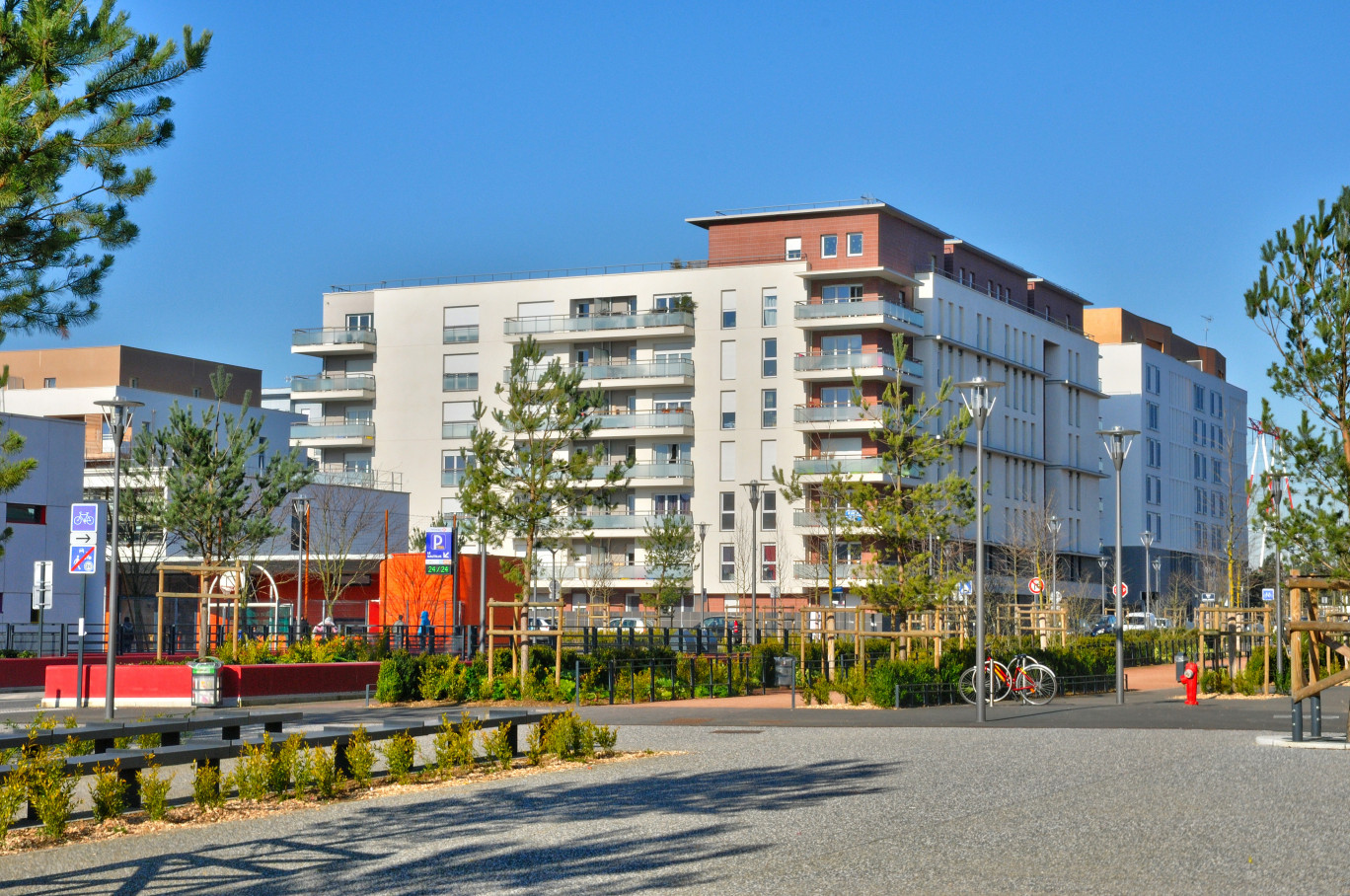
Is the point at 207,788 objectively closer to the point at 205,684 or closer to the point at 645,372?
the point at 205,684

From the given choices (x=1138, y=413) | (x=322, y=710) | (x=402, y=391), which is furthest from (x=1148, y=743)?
(x=1138, y=413)

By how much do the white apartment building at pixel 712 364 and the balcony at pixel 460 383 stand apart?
0.11 m

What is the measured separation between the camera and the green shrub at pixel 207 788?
43.0 ft

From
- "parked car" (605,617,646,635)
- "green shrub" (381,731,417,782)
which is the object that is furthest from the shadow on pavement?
"parked car" (605,617,646,635)

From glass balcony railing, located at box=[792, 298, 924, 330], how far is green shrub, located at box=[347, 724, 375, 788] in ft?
223

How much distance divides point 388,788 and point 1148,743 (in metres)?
10.5

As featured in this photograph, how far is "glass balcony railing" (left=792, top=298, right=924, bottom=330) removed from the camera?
81250 millimetres

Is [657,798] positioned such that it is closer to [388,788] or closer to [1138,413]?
[388,788]

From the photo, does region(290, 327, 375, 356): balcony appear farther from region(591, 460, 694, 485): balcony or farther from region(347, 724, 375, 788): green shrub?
region(347, 724, 375, 788): green shrub

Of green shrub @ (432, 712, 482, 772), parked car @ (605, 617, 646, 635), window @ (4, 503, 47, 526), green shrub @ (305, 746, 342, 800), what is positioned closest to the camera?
green shrub @ (305, 746, 342, 800)

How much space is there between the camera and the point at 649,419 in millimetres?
84500

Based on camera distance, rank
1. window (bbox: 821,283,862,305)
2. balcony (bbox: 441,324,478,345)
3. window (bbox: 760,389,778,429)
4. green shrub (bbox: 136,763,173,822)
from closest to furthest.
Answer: green shrub (bbox: 136,763,173,822)
window (bbox: 821,283,862,305)
window (bbox: 760,389,778,429)
balcony (bbox: 441,324,478,345)

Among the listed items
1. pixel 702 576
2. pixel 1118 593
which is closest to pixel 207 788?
pixel 1118 593

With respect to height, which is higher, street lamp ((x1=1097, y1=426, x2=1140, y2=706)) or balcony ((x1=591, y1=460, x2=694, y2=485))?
balcony ((x1=591, y1=460, x2=694, y2=485))
